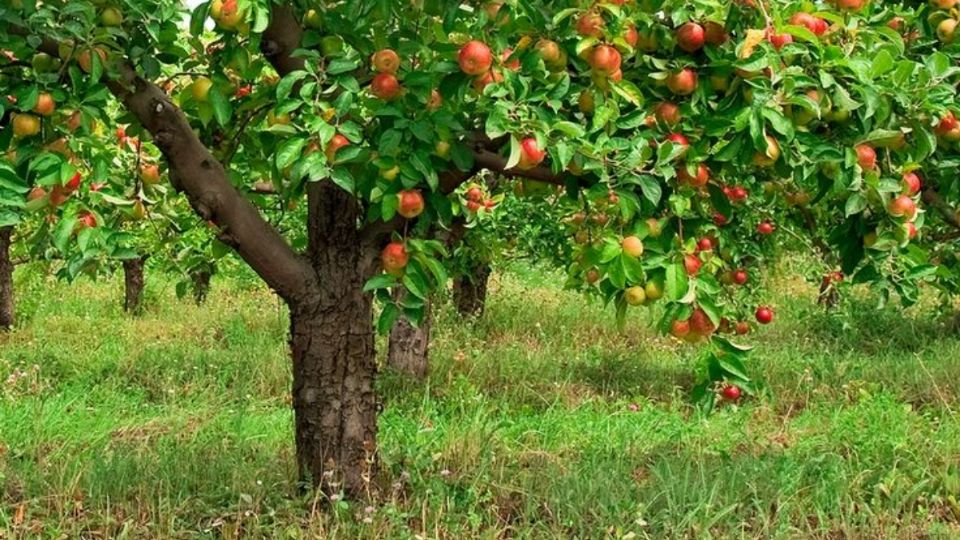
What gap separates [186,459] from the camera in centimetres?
398

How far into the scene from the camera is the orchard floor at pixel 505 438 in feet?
11.1

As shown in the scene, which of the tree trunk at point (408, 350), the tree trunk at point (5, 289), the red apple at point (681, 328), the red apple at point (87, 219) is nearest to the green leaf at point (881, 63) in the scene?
the red apple at point (681, 328)

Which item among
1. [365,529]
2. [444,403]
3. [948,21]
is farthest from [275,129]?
[444,403]

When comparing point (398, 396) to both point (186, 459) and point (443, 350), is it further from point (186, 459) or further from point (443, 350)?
point (186, 459)

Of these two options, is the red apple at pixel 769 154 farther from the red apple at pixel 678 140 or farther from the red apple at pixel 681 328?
the red apple at pixel 681 328

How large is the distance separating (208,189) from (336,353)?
668 millimetres

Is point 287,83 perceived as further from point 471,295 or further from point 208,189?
point 471,295

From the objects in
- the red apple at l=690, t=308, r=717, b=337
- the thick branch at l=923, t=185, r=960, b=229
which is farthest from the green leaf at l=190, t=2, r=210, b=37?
the thick branch at l=923, t=185, r=960, b=229

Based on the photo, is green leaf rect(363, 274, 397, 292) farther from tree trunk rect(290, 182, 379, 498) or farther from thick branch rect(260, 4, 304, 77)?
thick branch rect(260, 4, 304, 77)

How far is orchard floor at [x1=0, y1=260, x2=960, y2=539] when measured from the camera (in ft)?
11.1

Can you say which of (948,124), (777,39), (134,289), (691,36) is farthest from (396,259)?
(134,289)

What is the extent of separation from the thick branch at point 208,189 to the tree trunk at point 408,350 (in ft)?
12.0

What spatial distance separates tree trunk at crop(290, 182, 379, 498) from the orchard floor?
153 millimetres

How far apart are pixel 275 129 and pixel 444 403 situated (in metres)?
3.96
